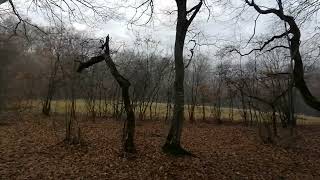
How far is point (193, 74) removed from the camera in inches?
1104

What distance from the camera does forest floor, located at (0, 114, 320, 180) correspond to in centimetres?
Answer: 859

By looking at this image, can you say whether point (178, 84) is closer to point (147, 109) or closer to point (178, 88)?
point (178, 88)

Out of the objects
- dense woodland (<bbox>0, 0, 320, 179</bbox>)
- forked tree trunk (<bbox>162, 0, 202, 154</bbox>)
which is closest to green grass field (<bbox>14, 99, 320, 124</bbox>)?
dense woodland (<bbox>0, 0, 320, 179</bbox>)

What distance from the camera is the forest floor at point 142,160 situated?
859 cm

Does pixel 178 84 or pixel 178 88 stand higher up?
pixel 178 84

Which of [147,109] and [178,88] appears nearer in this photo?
[178,88]

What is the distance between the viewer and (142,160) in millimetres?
9828

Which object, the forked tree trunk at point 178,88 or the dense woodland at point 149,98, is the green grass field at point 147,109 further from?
the forked tree trunk at point 178,88

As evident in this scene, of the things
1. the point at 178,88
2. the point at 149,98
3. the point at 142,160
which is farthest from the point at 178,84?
the point at 149,98

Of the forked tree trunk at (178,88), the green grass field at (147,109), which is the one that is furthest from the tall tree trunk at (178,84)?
the green grass field at (147,109)

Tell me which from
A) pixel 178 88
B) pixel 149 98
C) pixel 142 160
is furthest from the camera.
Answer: pixel 149 98

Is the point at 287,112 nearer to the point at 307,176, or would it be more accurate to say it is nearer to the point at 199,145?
the point at 199,145

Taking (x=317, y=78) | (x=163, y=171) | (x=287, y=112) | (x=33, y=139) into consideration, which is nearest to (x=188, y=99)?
(x=287, y=112)

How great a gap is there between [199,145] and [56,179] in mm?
6852
